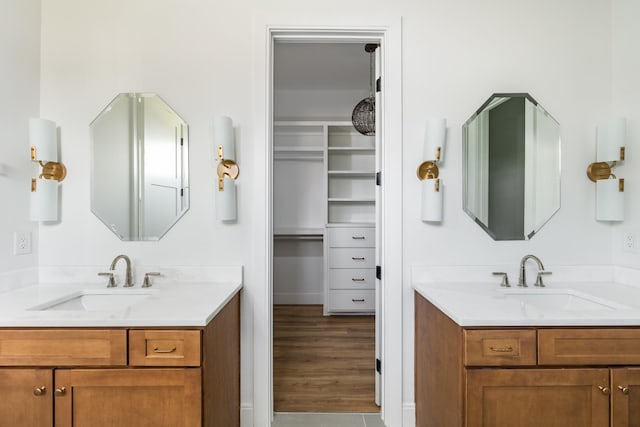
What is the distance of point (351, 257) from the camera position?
403 centimetres

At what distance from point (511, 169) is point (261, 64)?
1.58 meters

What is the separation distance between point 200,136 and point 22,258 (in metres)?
1.15

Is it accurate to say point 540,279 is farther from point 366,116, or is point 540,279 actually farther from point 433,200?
point 366,116

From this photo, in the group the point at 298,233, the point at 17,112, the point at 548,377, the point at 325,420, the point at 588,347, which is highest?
the point at 17,112

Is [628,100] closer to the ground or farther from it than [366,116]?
closer to the ground

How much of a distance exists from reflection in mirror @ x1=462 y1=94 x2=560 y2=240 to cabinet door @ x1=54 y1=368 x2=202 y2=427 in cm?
170

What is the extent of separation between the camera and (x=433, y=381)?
68.4 inches

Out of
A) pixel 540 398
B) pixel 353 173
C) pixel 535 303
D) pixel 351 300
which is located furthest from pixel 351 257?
pixel 540 398

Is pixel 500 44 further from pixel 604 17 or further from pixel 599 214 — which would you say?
pixel 599 214

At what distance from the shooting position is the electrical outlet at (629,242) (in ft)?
6.31

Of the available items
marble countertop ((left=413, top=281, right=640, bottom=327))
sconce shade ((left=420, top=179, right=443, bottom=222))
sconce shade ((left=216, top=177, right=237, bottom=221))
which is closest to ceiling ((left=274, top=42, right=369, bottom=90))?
sconce shade ((left=216, top=177, right=237, bottom=221))

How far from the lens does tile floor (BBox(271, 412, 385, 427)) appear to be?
2.07 meters

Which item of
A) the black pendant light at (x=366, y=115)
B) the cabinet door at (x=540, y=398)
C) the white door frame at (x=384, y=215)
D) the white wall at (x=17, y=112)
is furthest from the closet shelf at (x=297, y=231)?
the cabinet door at (x=540, y=398)

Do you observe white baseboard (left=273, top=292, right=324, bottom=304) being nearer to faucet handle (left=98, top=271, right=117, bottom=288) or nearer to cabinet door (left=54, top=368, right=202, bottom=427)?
faucet handle (left=98, top=271, right=117, bottom=288)
